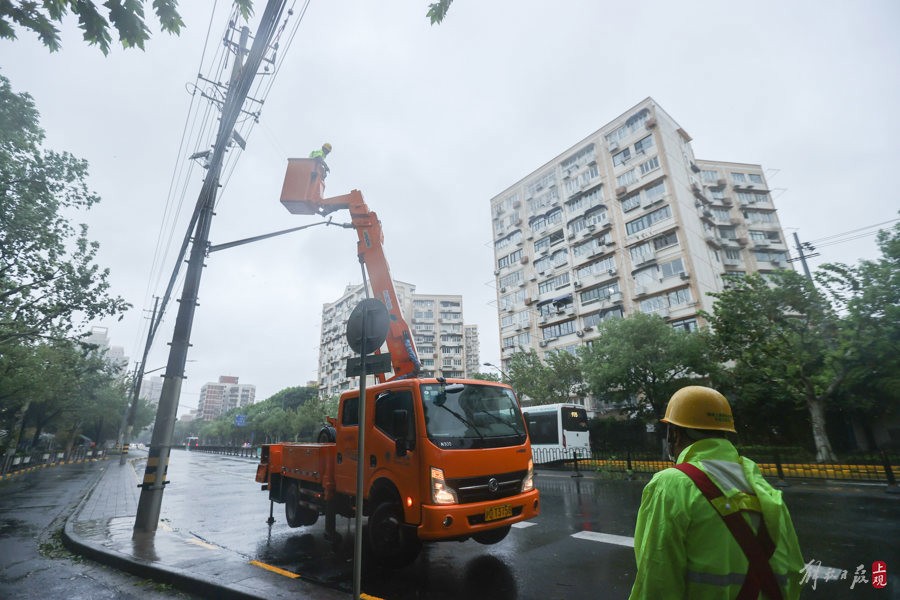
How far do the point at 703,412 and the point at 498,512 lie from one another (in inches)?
155

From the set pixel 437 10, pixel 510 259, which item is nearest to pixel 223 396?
pixel 510 259

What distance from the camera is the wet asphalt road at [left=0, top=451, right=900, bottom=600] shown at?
4.67 metres

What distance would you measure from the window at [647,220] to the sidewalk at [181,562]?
123 ft

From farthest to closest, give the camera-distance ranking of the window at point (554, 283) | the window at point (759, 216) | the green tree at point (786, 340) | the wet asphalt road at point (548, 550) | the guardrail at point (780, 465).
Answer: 1. the window at point (759, 216)
2. the window at point (554, 283)
3. the green tree at point (786, 340)
4. the guardrail at point (780, 465)
5. the wet asphalt road at point (548, 550)

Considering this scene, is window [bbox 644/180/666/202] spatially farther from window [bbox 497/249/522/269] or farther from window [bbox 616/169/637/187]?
window [bbox 497/249/522/269]

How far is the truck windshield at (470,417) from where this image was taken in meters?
5.42

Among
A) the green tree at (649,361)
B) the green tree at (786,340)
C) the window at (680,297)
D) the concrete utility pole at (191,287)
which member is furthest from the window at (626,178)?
the concrete utility pole at (191,287)

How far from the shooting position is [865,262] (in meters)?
16.6

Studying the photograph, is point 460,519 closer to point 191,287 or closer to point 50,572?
point 50,572

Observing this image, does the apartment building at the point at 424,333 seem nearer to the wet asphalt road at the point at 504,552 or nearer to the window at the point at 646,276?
the window at the point at 646,276

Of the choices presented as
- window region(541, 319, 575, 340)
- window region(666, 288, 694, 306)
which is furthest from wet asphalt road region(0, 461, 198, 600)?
window region(541, 319, 575, 340)

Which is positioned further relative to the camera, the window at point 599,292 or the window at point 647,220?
the window at point 599,292

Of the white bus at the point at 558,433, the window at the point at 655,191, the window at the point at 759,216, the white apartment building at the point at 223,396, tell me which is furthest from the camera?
the white apartment building at the point at 223,396

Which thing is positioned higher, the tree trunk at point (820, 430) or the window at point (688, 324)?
the window at point (688, 324)
